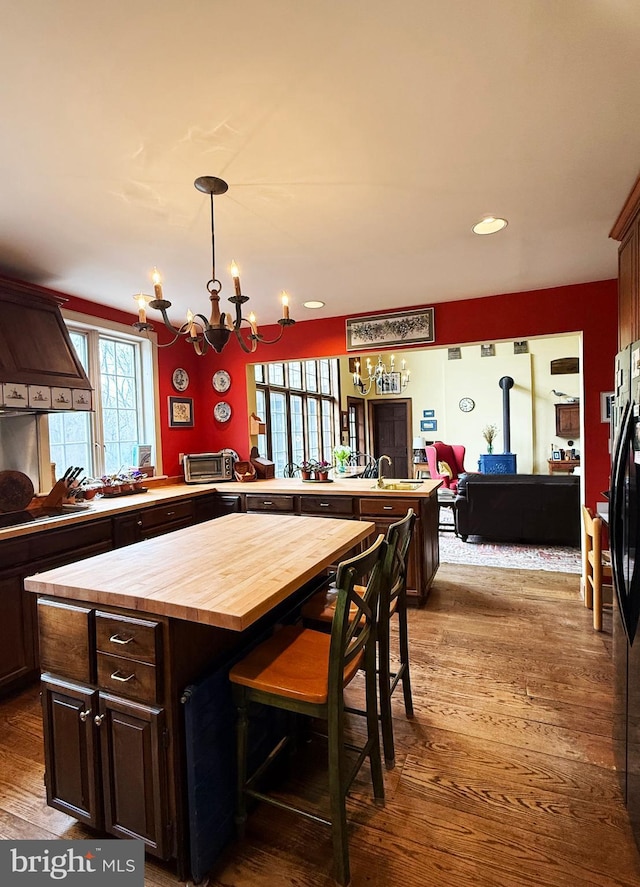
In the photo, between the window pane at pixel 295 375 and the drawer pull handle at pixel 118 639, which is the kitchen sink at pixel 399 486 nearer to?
the drawer pull handle at pixel 118 639

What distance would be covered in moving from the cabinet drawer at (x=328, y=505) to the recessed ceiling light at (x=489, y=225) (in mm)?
2124

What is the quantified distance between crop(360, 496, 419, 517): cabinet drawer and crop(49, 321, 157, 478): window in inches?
86.8

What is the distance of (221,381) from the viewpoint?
4898mm

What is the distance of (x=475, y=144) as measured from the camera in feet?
5.74

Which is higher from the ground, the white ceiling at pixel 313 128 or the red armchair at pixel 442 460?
the white ceiling at pixel 313 128

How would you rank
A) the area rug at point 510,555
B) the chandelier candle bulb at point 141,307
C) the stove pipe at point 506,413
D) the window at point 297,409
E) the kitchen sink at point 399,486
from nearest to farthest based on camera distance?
the chandelier candle bulb at point 141,307 → the kitchen sink at point 399,486 → the area rug at point 510,555 → the window at point 297,409 → the stove pipe at point 506,413

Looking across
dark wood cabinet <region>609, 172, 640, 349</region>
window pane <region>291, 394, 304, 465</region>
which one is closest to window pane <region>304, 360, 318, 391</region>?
window pane <region>291, 394, 304, 465</region>

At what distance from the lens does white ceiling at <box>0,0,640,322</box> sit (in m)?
1.22

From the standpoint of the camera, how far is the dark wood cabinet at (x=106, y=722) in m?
1.34

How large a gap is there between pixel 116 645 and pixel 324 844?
0.98m

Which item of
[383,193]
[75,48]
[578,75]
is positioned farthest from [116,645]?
[578,75]

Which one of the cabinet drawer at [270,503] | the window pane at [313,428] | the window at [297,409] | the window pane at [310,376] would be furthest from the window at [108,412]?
the window pane at [313,428]

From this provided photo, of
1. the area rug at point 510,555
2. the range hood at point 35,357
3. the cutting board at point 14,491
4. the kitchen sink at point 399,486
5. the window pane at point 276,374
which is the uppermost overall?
the window pane at point 276,374

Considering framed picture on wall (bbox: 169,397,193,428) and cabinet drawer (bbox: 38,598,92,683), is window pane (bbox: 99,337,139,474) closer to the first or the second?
framed picture on wall (bbox: 169,397,193,428)
